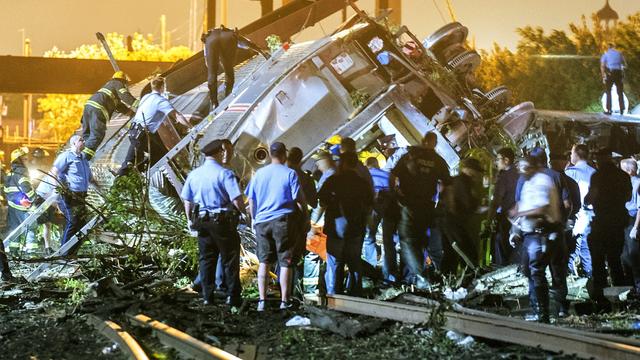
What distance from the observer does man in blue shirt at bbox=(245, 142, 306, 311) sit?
9445 millimetres

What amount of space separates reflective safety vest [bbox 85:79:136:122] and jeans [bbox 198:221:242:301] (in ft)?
16.5

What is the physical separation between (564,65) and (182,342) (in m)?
36.8

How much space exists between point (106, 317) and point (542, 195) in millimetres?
4066

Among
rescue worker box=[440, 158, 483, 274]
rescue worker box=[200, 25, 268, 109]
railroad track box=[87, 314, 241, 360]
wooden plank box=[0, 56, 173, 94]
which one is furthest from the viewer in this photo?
wooden plank box=[0, 56, 173, 94]

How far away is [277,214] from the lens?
31.1ft

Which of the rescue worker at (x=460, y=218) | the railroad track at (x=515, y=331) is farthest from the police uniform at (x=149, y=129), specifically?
the railroad track at (x=515, y=331)

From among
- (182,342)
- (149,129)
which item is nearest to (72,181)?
(149,129)

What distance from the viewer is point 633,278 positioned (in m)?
11.3

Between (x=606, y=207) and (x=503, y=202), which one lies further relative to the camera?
(x=503, y=202)

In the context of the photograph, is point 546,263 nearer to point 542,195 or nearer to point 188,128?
point 542,195

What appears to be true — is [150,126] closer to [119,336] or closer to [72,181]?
[72,181]

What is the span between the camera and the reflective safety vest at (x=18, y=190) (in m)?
15.6

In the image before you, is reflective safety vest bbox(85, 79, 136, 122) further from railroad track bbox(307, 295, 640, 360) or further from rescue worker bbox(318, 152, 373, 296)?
railroad track bbox(307, 295, 640, 360)

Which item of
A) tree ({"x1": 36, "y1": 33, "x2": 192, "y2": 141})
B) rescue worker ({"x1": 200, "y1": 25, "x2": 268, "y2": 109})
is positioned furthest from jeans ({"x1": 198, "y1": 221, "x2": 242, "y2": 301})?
tree ({"x1": 36, "y1": 33, "x2": 192, "y2": 141})
